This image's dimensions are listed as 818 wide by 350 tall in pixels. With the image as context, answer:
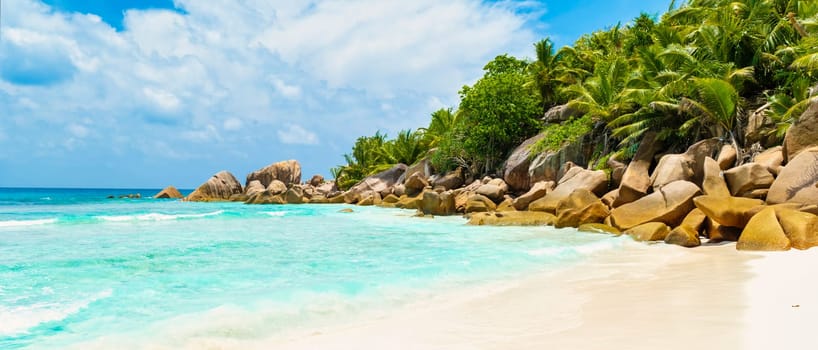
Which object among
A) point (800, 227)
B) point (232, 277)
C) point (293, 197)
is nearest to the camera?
point (232, 277)

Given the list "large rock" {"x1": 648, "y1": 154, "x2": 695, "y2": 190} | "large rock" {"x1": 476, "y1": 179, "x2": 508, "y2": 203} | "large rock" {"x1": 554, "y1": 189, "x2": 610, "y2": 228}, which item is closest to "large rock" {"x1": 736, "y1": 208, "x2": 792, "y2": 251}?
"large rock" {"x1": 648, "y1": 154, "x2": 695, "y2": 190}

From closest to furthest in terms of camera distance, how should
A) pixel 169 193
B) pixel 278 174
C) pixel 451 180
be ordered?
Result: 1. pixel 451 180
2. pixel 278 174
3. pixel 169 193

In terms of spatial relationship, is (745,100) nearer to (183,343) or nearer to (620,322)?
Result: (620,322)

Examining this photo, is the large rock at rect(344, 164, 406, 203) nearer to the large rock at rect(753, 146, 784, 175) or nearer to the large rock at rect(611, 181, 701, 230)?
the large rock at rect(611, 181, 701, 230)

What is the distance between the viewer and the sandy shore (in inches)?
142

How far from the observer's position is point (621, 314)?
445cm

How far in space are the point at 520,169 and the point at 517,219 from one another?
9.60 meters

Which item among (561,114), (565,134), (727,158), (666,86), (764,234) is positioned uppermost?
(561,114)

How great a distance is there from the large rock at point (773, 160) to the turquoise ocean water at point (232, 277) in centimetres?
417

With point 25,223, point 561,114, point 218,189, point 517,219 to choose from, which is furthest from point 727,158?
point 218,189

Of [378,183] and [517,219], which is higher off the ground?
[378,183]

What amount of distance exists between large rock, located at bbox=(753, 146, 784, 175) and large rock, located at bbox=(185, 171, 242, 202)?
1743 inches

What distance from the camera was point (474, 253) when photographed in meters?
9.34

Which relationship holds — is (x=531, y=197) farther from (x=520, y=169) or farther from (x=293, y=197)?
(x=293, y=197)
